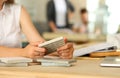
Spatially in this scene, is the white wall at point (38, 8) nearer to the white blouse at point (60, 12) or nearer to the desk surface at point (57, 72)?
the white blouse at point (60, 12)

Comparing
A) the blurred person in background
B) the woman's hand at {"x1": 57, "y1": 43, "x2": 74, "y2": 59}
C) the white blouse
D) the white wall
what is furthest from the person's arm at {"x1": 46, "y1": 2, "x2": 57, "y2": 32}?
the woman's hand at {"x1": 57, "y1": 43, "x2": 74, "y2": 59}

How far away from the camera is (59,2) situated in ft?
21.8

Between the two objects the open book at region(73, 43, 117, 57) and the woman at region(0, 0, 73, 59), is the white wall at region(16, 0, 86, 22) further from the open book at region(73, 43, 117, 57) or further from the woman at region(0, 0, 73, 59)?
the open book at region(73, 43, 117, 57)

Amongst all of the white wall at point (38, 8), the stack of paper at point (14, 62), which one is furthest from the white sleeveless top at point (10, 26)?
the white wall at point (38, 8)

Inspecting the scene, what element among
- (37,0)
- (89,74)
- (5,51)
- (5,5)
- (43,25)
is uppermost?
(37,0)

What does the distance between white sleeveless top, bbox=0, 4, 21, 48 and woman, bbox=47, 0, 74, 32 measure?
474 centimetres

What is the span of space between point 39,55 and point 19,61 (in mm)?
164

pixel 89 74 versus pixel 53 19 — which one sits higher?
pixel 53 19

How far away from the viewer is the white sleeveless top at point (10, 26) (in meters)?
1.78

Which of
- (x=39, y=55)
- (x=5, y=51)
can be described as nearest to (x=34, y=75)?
(x=39, y=55)

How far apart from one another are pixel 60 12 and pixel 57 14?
0.09 m

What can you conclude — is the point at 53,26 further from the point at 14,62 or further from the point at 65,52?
the point at 14,62

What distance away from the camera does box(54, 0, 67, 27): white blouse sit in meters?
6.61

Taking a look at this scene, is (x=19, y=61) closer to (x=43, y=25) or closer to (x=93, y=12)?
(x=93, y=12)
